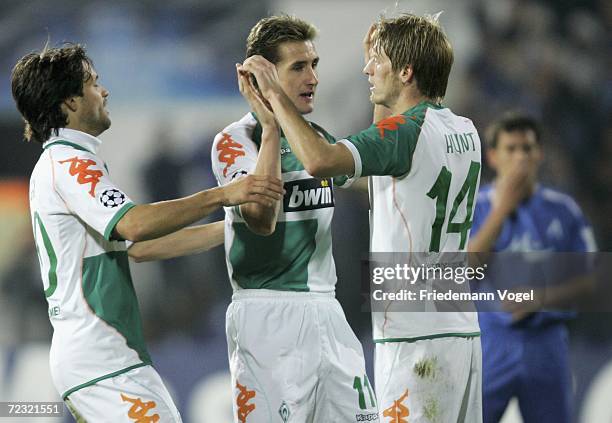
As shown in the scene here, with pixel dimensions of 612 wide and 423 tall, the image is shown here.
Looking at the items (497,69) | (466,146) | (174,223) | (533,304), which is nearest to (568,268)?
(533,304)

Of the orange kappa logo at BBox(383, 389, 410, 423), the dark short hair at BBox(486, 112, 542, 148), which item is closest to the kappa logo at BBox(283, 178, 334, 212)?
the orange kappa logo at BBox(383, 389, 410, 423)

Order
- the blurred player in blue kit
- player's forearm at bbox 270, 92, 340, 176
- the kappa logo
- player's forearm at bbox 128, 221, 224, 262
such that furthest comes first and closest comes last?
the blurred player in blue kit, player's forearm at bbox 128, 221, 224, 262, the kappa logo, player's forearm at bbox 270, 92, 340, 176

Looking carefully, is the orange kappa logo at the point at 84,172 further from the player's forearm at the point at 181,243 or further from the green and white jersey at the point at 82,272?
the player's forearm at the point at 181,243

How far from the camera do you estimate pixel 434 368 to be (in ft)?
10.6

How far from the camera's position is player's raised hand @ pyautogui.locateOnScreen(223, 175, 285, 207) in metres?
3.09

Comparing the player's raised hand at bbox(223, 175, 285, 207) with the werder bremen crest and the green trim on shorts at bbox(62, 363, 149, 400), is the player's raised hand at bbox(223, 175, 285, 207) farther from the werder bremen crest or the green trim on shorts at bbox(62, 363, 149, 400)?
the werder bremen crest

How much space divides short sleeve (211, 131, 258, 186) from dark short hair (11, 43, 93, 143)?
56 cm

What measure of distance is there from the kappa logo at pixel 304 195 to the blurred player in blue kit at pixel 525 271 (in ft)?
7.03

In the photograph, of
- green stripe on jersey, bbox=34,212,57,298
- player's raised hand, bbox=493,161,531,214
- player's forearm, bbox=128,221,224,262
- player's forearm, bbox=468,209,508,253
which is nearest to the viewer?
green stripe on jersey, bbox=34,212,57,298

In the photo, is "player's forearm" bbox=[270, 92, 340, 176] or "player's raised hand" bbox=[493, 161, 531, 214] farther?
"player's raised hand" bbox=[493, 161, 531, 214]

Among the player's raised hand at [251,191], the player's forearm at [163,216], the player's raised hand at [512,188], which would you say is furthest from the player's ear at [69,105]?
the player's raised hand at [512,188]

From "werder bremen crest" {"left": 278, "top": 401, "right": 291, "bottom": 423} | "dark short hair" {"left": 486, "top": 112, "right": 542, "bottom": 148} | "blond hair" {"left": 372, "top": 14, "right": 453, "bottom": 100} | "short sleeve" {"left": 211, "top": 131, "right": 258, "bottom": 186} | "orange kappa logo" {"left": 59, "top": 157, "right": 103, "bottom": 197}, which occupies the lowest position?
"werder bremen crest" {"left": 278, "top": 401, "right": 291, "bottom": 423}

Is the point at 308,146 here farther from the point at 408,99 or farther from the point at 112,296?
the point at 112,296

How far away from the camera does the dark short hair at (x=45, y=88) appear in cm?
333
